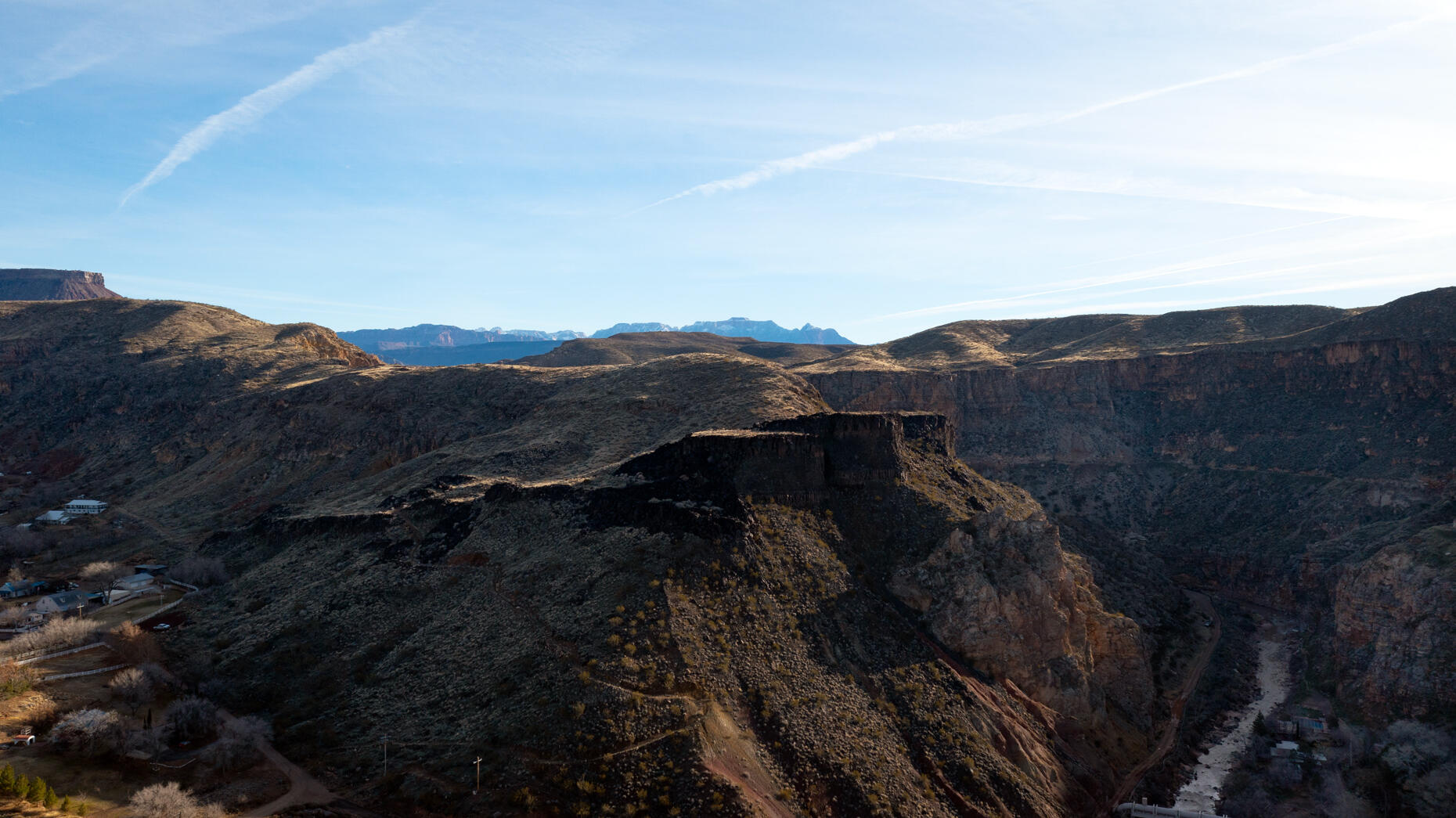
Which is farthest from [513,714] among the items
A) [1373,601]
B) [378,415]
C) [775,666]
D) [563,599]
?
[1373,601]

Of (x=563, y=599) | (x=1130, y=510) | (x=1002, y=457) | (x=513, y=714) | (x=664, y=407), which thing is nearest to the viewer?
(x=513, y=714)

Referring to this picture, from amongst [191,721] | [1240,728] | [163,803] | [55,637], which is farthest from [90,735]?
[1240,728]

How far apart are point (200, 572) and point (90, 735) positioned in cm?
2341

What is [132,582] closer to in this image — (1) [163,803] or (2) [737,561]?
(1) [163,803]

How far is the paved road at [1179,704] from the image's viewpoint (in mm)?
48438

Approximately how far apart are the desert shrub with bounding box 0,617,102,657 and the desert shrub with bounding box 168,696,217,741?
12.8 metres

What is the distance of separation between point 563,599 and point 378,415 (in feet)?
166

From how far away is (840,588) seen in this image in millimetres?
48062

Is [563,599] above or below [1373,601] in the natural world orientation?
above

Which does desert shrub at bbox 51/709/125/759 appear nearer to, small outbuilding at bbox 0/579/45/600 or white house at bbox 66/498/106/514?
small outbuilding at bbox 0/579/45/600

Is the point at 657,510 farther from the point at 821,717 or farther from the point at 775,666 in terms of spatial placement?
the point at 821,717

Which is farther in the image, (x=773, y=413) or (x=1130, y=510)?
(x=1130, y=510)

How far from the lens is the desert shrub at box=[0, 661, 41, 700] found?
4100 cm

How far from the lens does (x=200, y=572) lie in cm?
5975
